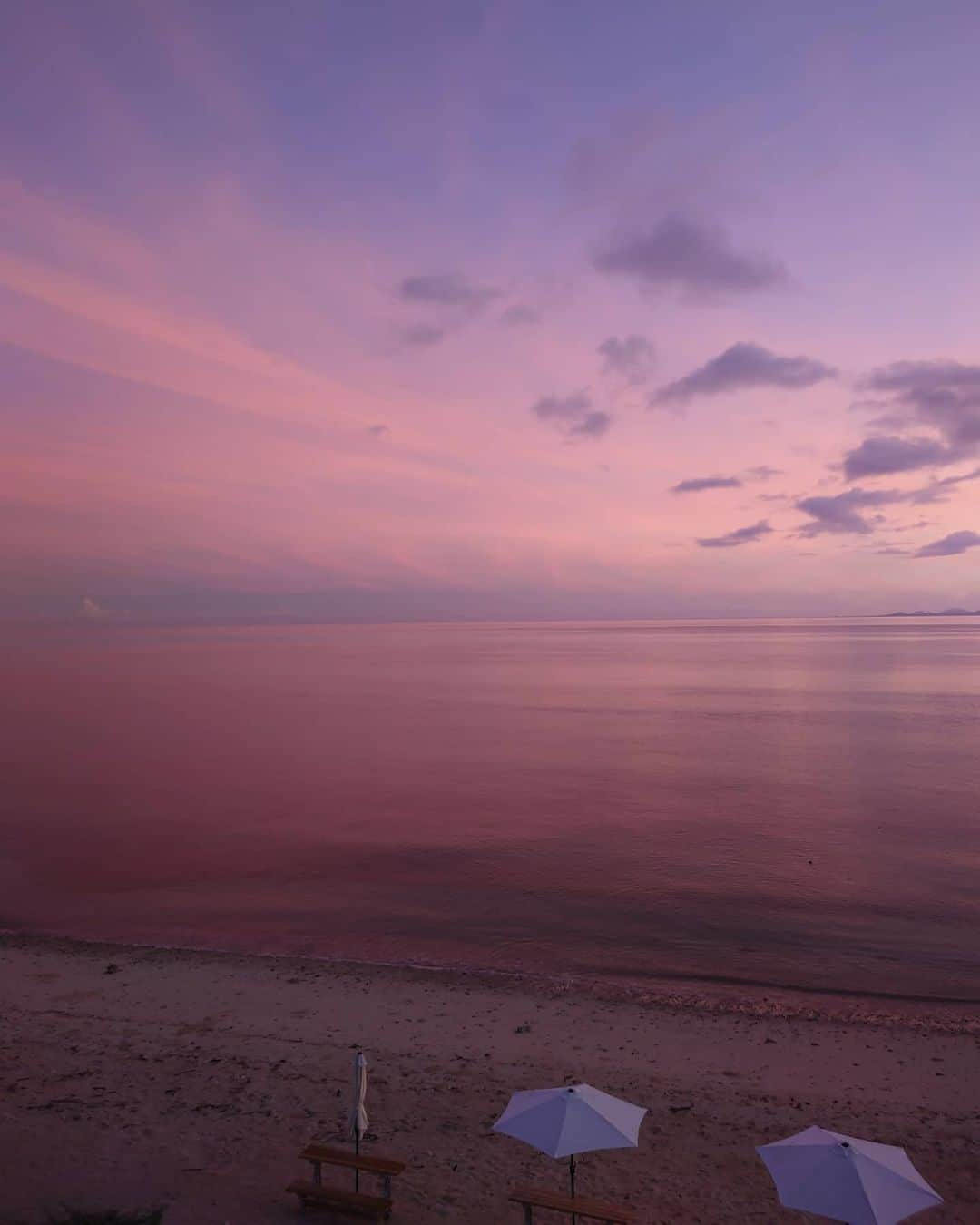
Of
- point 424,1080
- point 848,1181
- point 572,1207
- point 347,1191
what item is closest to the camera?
point 848,1181

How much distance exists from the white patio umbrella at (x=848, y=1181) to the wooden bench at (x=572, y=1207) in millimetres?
1773

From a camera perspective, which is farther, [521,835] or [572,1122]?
[521,835]

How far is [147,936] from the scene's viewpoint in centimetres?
1927

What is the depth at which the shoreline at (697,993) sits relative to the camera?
15.3 metres

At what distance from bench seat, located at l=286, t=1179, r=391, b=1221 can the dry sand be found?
197mm

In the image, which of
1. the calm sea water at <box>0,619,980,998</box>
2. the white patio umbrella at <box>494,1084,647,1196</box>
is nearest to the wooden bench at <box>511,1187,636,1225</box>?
the white patio umbrella at <box>494,1084,647,1196</box>

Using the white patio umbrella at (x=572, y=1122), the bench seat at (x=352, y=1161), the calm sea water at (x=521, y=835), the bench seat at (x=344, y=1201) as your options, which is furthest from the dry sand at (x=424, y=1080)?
the calm sea water at (x=521, y=835)

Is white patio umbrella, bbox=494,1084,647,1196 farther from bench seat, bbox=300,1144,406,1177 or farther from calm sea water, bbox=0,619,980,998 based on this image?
calm sea water, bbox=0,619,980,998

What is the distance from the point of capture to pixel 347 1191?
952 cm

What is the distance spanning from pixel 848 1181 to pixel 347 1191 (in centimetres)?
508

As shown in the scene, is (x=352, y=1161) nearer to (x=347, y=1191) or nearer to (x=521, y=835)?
(x=347, y=1191)

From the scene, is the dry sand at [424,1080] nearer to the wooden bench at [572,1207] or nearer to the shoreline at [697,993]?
the shoreline at [697,993]

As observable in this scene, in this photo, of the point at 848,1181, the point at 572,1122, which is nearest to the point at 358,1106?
the point at 572,1122

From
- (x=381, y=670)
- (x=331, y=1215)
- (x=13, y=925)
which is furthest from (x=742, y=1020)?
(x=381, y=670)
